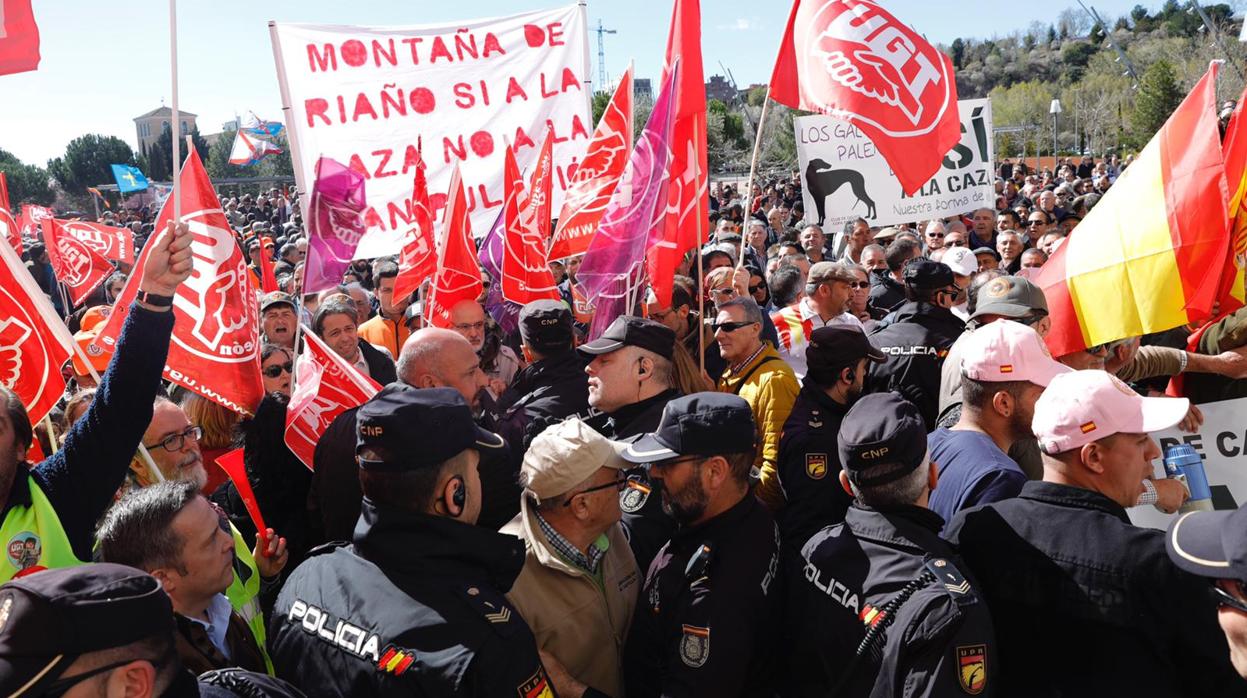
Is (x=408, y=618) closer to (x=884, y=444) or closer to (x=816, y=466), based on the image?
(x=884, y=444)

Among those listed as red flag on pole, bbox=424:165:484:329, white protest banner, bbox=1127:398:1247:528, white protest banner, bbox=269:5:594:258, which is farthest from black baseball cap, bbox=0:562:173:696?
white protest banner, bbox=269:5:594:258

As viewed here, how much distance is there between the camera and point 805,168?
9.96m

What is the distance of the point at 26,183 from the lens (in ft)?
180

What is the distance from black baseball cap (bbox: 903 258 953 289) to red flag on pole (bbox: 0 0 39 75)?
4.28 meters

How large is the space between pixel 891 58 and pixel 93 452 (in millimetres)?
4448

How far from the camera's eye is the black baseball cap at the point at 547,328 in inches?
190

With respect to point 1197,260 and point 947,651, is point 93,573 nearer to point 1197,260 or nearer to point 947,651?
point 947,651

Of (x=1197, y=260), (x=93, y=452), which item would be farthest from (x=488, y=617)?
(x=1197, y=260)

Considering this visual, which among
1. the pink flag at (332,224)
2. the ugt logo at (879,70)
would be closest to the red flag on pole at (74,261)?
the pink flag at (332,224)

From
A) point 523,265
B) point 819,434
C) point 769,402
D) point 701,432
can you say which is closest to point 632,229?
point 523,265

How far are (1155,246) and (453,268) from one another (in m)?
3.91

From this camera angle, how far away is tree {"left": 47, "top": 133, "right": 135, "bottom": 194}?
216 ft

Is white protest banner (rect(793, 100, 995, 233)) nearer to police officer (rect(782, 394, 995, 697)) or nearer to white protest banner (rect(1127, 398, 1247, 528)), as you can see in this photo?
white protest banner (rect(1127, 398, 1247, 528))

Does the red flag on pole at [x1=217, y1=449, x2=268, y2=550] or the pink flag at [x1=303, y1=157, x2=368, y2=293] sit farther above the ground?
the pink flag at [x1=303, y1=157, x2=368, y2=293]
